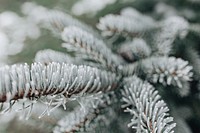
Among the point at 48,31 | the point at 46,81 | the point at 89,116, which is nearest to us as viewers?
the point at 46,81

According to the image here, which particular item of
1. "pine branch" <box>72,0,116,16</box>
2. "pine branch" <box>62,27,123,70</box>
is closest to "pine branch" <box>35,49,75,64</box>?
"pine branch" <box>62,27,123,70</box>

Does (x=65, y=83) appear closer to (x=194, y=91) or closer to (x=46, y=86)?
(x=46, y=86)

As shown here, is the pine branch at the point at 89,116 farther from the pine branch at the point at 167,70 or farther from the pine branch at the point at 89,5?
the pine branch at the point at 89,5

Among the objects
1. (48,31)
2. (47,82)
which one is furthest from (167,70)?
(48,31)

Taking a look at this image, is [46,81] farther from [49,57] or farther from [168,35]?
[168,35]

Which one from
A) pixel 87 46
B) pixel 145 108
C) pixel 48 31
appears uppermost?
pixel 48 31
